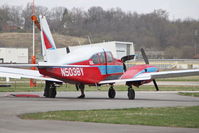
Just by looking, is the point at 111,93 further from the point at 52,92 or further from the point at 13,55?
the point at 13,55

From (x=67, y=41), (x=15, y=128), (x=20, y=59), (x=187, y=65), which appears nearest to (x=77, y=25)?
(x=67, y=41)

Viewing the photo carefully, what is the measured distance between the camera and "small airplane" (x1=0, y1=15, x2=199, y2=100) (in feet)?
87.8

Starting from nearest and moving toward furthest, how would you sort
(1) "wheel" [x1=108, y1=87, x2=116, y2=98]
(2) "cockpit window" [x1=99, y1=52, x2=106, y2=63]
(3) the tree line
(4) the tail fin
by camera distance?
(4) the tail fin, (2) "cockpit window" [x1=99, y1=52, x2=106, y2=63], (1) "wheel" [x1=108, y1=87, x2=116, y2=98], (3) the tree line

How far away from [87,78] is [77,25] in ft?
235

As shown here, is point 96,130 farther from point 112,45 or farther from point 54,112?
point 112,45

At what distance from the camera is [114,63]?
2948 cm

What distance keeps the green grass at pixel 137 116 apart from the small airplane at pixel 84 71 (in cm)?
723

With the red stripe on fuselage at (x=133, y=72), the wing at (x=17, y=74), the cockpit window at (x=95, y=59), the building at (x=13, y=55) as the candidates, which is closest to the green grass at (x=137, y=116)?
the red stripe on fuselage at (x=133, y=72)

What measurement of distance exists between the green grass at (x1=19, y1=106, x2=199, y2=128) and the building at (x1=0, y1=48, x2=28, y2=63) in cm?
6994

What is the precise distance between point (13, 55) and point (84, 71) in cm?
6458

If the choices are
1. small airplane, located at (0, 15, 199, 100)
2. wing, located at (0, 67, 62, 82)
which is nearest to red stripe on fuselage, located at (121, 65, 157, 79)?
small airplane, located at (0, 15, 199, 100)

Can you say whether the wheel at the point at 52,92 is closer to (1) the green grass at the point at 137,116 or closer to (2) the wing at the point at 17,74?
(2) the wing at the point at 17,74

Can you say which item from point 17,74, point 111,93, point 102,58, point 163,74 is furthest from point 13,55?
point 163,74

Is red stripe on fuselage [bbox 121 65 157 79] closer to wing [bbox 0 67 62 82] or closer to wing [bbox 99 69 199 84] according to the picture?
wing [bbox 99 69 199 84]
